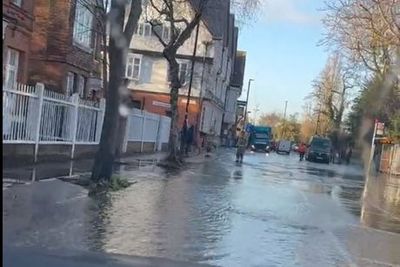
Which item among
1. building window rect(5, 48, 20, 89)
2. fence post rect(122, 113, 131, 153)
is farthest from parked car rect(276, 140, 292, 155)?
building window rect(5, 48, 20, 89)

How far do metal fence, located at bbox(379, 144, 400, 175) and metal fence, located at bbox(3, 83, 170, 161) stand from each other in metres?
28.6

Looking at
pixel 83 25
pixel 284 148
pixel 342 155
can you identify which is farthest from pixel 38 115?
pixel 284 148

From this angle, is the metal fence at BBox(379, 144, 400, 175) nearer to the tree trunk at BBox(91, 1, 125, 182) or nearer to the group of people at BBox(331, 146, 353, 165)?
the group of people at BBox(331, 146, 353, 165)

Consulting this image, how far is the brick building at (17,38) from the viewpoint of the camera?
21.9 metres

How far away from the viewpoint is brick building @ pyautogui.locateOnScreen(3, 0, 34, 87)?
2186 centimetres

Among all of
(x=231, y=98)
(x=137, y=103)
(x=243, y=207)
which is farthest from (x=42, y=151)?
(x=231, y=98)

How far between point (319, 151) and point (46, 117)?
145 ft

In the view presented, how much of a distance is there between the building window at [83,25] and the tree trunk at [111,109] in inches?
601

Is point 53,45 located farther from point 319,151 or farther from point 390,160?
point 319,151

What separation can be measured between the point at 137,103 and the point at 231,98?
3500 centimetres

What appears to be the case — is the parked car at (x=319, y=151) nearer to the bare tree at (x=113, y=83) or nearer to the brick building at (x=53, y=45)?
the brick building at (x=53, y=45)

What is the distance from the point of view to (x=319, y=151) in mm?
60250

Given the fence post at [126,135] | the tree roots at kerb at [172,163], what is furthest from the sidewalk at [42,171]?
the fence post at [126,135]

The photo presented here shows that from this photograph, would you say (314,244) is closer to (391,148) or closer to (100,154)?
(100,154)
